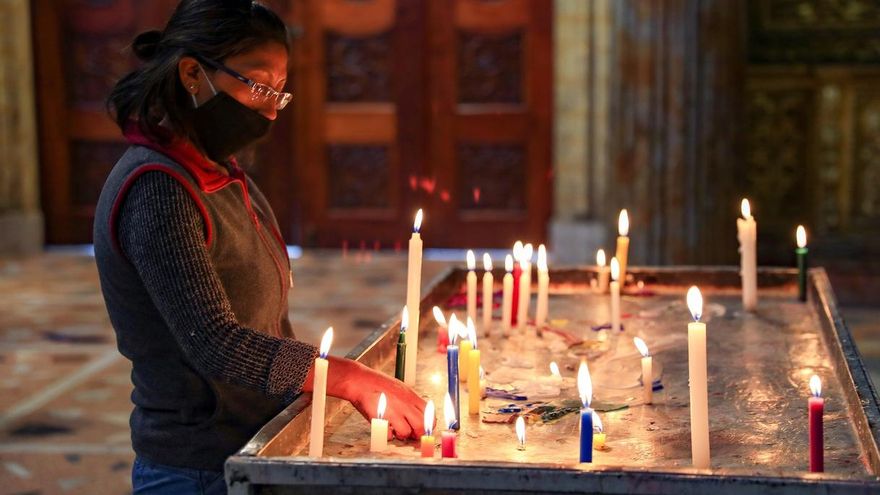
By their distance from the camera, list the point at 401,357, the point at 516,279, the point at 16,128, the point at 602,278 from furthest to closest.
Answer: the point at 16,128, the point at 602,278, the point at 516,279, the point at 401,357

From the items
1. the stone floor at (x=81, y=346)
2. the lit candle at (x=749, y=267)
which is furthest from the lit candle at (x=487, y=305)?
the stone floor at (x=81, y=346)

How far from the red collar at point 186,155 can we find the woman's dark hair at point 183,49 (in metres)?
0.01

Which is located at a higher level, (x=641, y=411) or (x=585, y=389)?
(x=585, y=389)

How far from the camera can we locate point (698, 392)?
1463 millimetres

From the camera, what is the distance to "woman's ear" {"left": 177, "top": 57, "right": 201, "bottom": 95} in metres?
2.00

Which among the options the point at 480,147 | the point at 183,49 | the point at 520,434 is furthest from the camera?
the point at 480,147

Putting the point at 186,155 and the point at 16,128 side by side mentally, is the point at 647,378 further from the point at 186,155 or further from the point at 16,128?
the point at 16,128

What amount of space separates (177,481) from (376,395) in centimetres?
51

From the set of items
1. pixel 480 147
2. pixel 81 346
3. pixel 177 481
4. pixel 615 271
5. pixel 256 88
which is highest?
pixel 256 88

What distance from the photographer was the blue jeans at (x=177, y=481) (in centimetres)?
200

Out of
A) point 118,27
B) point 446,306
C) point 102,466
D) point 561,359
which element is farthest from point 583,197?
point 561,359

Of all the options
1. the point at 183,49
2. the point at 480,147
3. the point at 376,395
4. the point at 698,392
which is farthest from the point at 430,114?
the point at 698,392

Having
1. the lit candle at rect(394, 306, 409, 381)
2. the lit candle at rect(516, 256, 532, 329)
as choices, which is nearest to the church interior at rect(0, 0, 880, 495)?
the lit candle at rect(516, 256, 532, 329)

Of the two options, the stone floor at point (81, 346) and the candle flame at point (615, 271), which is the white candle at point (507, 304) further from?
the stone floor at point (81, 346)
